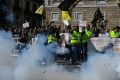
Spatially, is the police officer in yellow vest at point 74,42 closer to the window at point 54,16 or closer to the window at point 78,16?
the window at point 78,16

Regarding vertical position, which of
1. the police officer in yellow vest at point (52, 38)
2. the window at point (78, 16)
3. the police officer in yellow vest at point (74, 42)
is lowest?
the window at point (78, 16)

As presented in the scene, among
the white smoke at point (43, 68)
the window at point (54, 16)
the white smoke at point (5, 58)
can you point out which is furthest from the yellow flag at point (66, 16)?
the window at point (54, 16)

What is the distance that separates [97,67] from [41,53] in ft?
10.0

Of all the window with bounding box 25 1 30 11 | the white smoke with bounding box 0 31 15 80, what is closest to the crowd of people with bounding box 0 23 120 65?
the white smoke with bounding box 0 31 15 80

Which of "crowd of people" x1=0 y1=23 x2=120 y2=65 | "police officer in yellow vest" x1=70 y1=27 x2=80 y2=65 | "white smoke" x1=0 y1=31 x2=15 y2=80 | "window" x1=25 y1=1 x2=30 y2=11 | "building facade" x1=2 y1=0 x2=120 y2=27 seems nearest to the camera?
"white smoke" x1=0 y1=31 x2=15 y2=80

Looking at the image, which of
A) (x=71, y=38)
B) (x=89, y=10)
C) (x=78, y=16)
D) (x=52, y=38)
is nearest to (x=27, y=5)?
(x=78, y=16)

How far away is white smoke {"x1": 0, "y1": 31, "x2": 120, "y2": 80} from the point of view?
12.6m

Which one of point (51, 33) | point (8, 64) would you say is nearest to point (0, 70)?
point (8, 64)

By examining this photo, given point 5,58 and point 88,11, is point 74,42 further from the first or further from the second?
point 88,11

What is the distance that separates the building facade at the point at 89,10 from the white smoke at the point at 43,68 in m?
46.8

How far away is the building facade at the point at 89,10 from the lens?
6153cm

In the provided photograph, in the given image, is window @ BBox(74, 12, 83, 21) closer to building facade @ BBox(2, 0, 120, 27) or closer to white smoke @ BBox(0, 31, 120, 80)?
building facade @ BBox(2, 0, 120, 27)

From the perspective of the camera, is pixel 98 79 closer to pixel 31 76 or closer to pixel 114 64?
pixel 114 64

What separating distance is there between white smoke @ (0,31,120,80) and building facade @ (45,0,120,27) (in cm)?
4684
